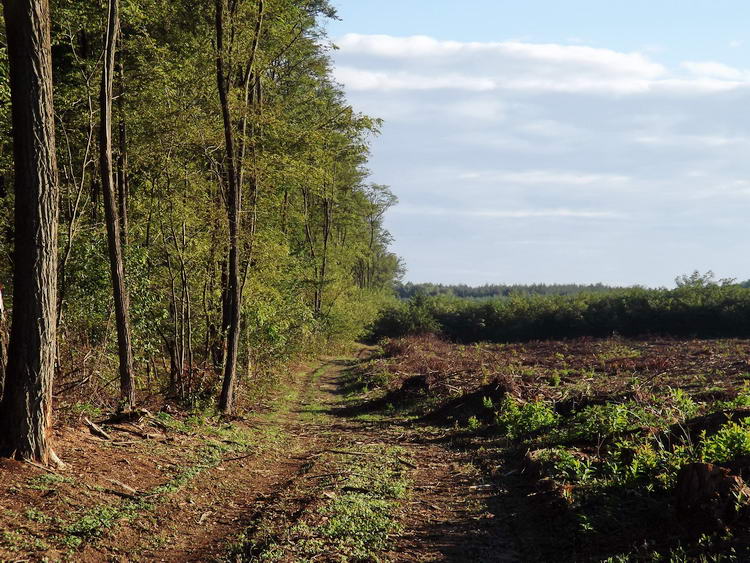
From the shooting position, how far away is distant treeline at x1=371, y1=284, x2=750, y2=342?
41188 mm

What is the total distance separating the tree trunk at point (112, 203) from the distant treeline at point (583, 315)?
37815 millimetres

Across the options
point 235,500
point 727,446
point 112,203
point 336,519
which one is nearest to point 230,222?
point 112,203

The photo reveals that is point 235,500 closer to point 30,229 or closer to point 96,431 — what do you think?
point 96,431

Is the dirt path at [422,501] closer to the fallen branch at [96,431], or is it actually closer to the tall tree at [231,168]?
the tall tree at [231,168]

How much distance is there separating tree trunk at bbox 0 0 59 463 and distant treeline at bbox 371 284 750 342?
41273 mm

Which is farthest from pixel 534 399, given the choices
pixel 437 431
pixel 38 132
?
pixel 38 132

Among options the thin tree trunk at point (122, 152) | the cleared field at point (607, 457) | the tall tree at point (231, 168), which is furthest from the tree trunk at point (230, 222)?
the cleared field at point (607, 457)

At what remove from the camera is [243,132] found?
1476cm

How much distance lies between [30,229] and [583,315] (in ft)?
147

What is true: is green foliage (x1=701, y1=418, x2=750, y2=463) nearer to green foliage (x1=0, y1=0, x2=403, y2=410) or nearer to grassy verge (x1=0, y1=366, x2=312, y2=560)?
grassy verge (x1=0, y1=366, x2=312, y2=560)

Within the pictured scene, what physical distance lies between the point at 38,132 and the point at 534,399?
38.8 feet

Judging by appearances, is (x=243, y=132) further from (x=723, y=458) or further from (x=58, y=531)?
(x=723, y=458)

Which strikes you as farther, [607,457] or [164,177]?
[164,177]

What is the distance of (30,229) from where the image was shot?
6602 millimetres
